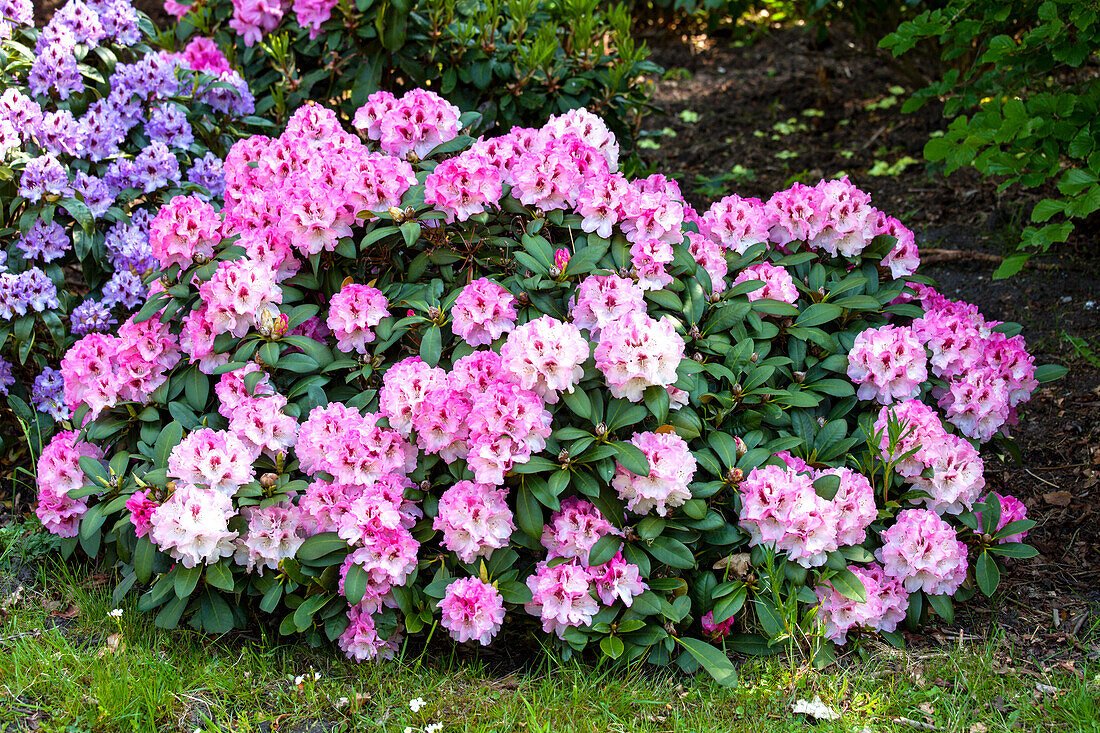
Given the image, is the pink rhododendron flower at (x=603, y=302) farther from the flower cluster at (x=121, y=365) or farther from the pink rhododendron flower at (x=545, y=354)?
the flower cluster at (x=121, y=365)

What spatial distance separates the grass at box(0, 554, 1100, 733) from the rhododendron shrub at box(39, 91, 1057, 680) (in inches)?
3.4

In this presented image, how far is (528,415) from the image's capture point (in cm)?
212

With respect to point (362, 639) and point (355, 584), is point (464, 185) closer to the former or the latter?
point (355, 584)

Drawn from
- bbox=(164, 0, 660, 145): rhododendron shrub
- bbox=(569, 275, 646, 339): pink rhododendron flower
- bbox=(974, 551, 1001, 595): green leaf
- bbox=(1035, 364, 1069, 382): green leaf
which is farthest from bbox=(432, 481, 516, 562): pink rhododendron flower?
bbox=(164, 0, 660, 145): rhododendron shrub

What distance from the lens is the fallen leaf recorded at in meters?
2.83

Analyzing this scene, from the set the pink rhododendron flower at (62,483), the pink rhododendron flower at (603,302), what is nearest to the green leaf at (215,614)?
the pink rhododendron flower at (62,483)

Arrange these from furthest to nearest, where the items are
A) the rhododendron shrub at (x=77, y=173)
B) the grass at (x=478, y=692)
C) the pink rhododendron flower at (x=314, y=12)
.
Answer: the pink rhododendron flower at (x=314, y=12) → the rhododendron shrub at (x=77, y=173) → the grass at (x=478, y=692)

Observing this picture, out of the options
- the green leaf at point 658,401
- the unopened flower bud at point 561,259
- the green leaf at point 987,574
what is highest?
the unopened flower bud at point 561,259

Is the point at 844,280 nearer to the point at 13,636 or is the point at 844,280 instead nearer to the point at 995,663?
the point at 995,663

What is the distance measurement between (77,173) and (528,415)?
1.76 meters

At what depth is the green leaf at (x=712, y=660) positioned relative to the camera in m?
2.13

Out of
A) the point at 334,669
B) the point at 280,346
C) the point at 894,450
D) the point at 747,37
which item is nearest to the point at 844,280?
the point at 894,450

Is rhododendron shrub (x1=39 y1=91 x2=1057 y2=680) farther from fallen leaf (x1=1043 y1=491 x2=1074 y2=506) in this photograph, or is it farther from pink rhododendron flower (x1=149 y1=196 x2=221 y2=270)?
fallen leaf (x1=1043 y1=491 x2=1074 y2=506)

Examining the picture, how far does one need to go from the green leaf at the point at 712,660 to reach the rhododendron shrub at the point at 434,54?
2.16 meters
